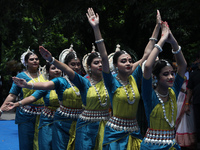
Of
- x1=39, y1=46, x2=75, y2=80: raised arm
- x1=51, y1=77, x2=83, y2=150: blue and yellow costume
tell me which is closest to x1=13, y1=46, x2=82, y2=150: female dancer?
Result: x1=51, y1=77, x2=83, y2=150: blue and yellow costume

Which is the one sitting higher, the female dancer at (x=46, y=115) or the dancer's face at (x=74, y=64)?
the dancer's face at (x=74, y=64)

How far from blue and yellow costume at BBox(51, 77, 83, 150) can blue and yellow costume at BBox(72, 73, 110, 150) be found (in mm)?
417

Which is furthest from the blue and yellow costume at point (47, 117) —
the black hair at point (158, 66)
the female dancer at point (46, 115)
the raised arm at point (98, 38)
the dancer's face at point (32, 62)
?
the black hair at point (158, 66)


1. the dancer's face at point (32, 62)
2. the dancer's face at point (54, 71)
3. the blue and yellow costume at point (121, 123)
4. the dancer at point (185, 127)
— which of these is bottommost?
the dancer at point (185, 127)

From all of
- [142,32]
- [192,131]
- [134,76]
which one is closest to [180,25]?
[142,32]

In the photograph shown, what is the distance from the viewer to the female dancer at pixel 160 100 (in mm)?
3926

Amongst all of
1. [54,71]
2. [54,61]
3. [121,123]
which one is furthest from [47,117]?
[121,123]

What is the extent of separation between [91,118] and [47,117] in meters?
1.28

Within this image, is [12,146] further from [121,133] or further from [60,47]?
[60,47]

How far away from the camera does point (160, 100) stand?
159 inches

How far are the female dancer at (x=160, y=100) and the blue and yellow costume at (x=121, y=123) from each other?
1.34ft

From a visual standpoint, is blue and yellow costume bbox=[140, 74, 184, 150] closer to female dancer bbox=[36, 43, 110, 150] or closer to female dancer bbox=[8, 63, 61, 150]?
female dancer bbox=[36, 43, 110, 150]

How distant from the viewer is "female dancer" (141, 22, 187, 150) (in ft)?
12.9

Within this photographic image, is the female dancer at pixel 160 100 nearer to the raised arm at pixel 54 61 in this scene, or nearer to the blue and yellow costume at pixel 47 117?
the raised arm at pixel 54 61
